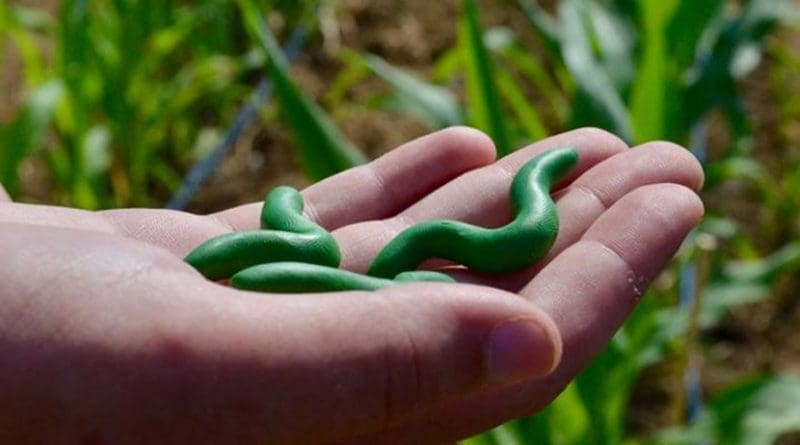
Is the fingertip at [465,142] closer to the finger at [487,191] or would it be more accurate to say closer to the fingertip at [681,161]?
the finger at [487,191]

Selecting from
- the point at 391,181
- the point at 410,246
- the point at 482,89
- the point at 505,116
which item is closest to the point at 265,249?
the point at 410,246

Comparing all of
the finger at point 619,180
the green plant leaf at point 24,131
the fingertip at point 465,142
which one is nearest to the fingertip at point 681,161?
the finger at point 619,180

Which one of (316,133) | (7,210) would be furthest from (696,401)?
(7,210)

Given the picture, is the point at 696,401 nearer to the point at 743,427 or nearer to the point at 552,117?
the point at 743,427

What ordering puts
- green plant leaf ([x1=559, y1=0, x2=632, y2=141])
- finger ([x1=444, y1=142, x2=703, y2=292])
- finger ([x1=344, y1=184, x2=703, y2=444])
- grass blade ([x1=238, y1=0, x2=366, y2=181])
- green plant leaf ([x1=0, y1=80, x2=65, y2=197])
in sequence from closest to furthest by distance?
finger ([x1=344, y1=184, x2=703, y2=444]) → finger ([x1=444, y1=142, x2=703, y2=292]) → grass blade ([x1=238, y1=0, x2=366, y2=181]) → green plant leaf ([x1=559, y1=0, x2=632, y2=141]) → green plant leaf ([x1=0, y1=80, x2=65, y2=197])

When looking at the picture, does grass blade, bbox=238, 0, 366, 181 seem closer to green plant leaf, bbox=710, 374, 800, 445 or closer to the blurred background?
the blurred background

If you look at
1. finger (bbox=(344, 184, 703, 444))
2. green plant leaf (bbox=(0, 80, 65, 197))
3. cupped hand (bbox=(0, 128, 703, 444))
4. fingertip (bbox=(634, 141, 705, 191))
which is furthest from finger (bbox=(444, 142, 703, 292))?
green plant leaf (bbox=(0, 80, 65, 197))
